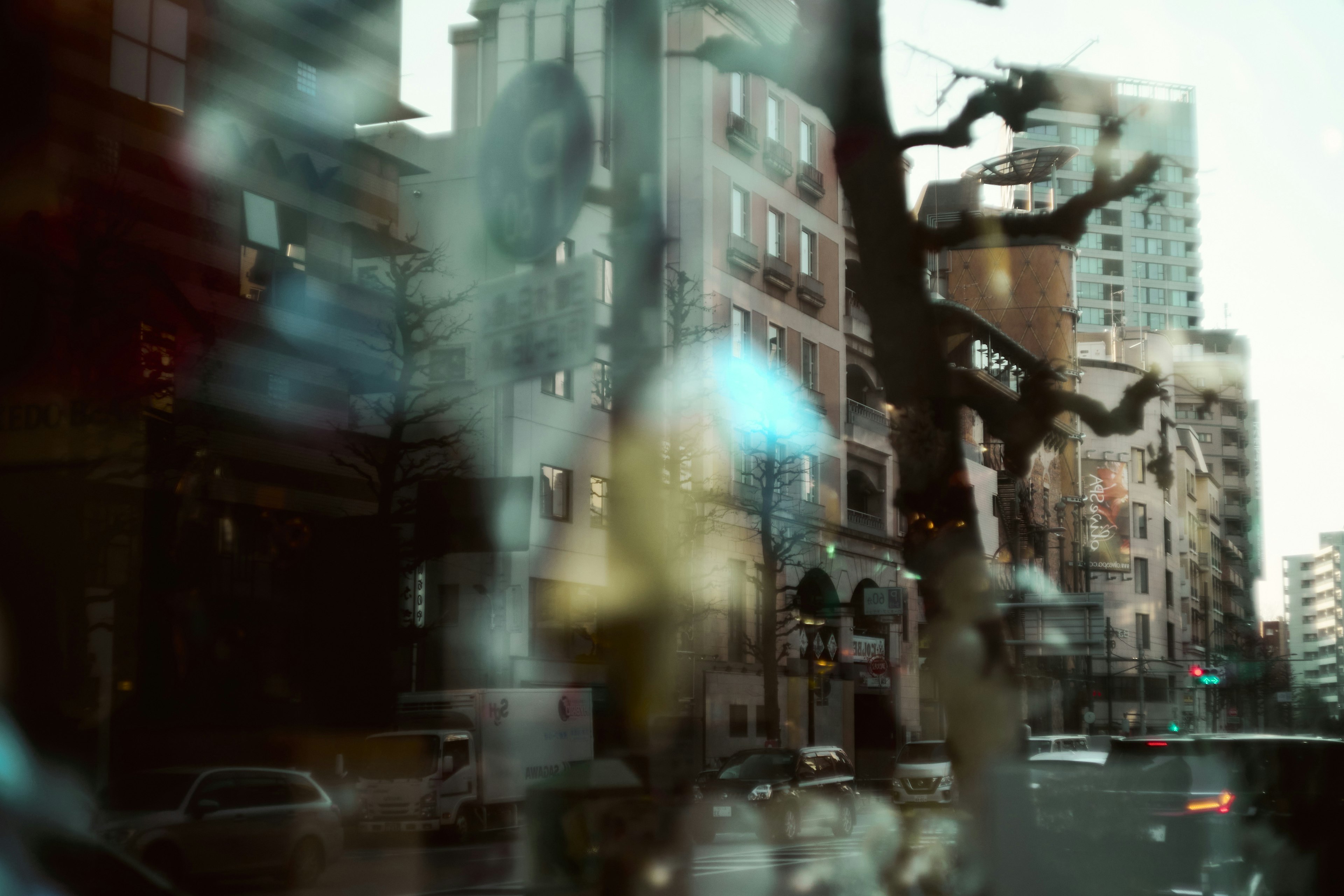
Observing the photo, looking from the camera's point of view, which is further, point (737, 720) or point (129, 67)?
point (737, 720)

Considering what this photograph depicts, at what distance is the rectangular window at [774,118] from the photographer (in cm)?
5216

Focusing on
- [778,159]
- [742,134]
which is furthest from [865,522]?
[742,134]

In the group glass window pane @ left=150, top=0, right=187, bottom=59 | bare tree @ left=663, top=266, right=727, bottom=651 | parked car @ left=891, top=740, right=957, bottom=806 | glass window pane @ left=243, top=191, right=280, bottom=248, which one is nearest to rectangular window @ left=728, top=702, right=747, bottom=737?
bare tree @ left=663, top=266, right=727, bottom=651

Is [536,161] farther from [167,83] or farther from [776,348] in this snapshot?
[776,348]

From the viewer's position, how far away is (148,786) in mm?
17328

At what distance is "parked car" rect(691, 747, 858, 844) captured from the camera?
1096 inches

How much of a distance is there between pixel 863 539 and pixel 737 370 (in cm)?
1181

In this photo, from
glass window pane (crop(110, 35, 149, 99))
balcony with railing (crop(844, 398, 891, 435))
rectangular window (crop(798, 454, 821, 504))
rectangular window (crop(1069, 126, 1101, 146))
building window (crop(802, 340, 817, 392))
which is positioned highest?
rectangular window (crop(1069, 126, 1101, 146))

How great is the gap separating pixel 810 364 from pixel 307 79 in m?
25.4

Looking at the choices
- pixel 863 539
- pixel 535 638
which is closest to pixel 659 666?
pixel 535 638

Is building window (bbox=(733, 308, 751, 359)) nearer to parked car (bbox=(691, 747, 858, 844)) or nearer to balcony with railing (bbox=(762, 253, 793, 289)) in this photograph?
balcony with railing (bbox=(762, 253, 793, 289))

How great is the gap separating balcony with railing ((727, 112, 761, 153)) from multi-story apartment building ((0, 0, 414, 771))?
14949mm

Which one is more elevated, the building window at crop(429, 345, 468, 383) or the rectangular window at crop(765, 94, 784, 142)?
the rectangular window at crop(765, 94, 784, 142)

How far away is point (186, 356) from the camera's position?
28578mm
